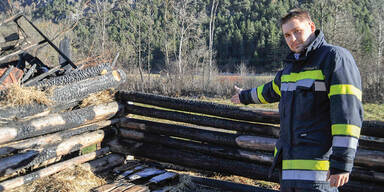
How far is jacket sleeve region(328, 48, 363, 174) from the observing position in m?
2.21

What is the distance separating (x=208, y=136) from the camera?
4.73 m

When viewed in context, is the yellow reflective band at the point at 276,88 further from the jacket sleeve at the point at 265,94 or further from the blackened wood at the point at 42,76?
the blackened wood at the point at 42,76

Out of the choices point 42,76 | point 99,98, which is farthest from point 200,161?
point 42,76

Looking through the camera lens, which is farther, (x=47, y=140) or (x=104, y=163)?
(x=104, y=163)

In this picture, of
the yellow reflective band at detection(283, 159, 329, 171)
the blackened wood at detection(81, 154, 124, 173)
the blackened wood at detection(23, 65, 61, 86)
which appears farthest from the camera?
the blackened wood at detection(23, 65, 61, 86)

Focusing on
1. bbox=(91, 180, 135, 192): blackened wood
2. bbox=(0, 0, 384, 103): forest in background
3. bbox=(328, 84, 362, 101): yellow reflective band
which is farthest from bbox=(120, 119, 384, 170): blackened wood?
bbox=(0, 0, 384, 103): forest in background

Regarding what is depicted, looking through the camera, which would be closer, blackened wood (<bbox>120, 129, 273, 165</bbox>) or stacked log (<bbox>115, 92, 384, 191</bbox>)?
stacked log (<bbox>115, 92, 384, 191</bbox>)

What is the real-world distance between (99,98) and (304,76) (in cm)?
353

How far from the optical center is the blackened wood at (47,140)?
3.98 m

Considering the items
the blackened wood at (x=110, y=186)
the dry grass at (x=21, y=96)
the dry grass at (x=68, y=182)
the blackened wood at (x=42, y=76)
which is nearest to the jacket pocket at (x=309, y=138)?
the blackened wood at (x=110, y=186)

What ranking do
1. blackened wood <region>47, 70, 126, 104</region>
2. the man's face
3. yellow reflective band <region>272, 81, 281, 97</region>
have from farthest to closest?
1. blackened wood <region>47, 70, 126, 104</region>
2. yellow reflective band <region>272, 81, 281, 97</region>
3. the man's face

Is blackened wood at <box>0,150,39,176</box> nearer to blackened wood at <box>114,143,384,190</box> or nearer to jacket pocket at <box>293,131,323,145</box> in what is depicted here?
blackened wood at <box>114,143,384,190</box>

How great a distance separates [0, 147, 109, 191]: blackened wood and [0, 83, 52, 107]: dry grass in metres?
0.89

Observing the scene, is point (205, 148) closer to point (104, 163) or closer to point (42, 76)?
point (104, 163)
